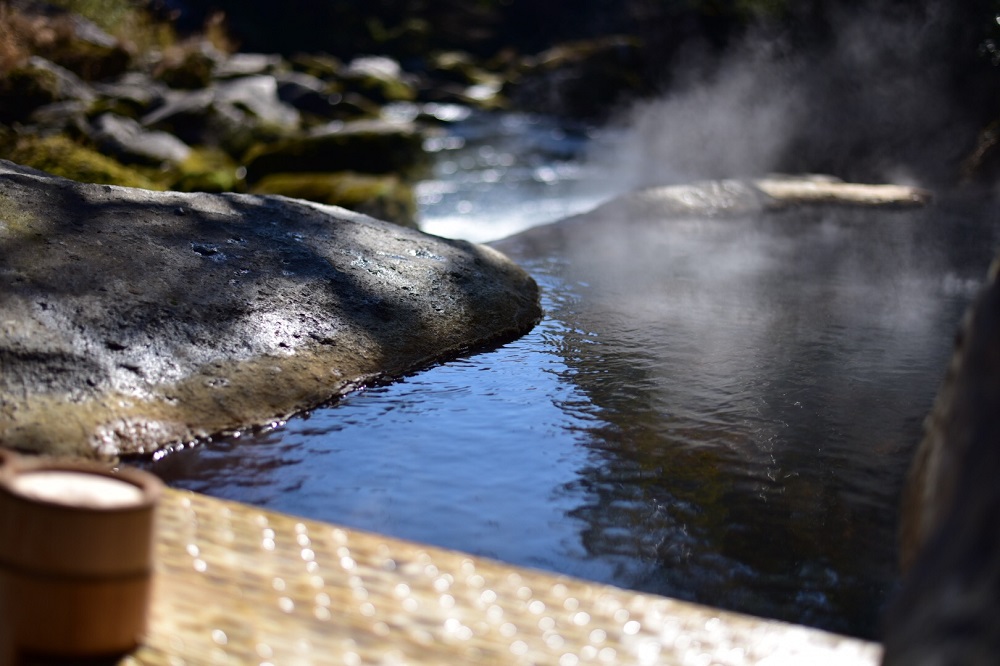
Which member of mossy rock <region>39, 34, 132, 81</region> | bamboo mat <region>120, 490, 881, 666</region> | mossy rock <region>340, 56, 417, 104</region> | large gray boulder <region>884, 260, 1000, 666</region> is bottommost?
mossy rock <region>340, 56, 417, 104</region>

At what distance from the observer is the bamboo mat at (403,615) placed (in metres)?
1.71

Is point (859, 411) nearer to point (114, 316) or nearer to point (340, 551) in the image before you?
point (340, 551)

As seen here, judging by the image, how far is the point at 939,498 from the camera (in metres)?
1.73

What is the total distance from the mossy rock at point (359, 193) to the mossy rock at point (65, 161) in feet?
3.82

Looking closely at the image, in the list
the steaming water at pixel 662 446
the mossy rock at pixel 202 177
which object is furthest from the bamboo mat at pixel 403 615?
the mossy rock at pixel 202 177

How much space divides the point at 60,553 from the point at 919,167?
11723mm

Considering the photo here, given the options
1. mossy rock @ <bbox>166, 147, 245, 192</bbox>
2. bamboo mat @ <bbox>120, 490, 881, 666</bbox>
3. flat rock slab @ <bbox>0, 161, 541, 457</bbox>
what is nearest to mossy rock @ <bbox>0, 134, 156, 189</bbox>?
mossy rock @ <bbox>166, 147, 245, 192</bbox>

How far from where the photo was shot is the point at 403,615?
6.11 ft

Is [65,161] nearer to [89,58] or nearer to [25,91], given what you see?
[25,91]

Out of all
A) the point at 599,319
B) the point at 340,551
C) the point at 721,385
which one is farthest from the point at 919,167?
the point at 340,551

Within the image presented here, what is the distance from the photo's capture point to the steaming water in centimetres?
232

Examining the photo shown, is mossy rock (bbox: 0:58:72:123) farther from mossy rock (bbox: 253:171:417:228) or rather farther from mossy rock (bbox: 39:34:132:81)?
mossy rock (bbox: 39:34:132:81)

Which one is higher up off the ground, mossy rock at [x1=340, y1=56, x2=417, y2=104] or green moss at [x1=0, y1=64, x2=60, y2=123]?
green moss at [x1=0, y1=64, x2=60, y2=123]

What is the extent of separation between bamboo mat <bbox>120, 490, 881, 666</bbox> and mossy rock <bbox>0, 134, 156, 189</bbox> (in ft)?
15.9
